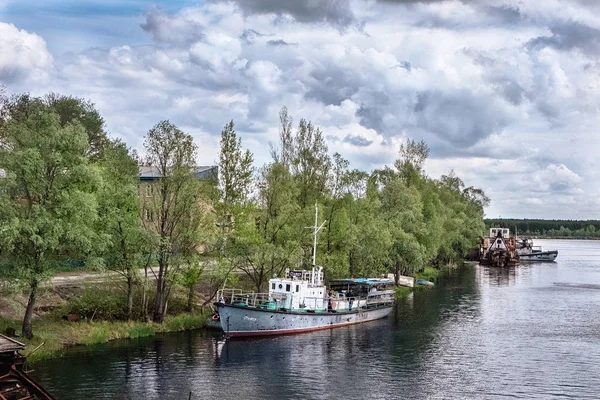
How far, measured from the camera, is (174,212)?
6059 centimetres

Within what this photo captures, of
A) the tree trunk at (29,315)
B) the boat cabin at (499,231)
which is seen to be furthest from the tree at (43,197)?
the boat cabin at (499,231)

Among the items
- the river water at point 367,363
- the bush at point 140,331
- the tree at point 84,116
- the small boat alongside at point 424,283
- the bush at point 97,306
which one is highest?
the tree at point 84,116

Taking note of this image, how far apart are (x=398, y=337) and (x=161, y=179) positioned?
87.0 feet

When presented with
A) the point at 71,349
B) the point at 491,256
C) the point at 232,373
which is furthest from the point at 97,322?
the point at 491,256

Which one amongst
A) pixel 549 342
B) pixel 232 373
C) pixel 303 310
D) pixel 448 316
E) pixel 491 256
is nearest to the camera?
pixel 232 373

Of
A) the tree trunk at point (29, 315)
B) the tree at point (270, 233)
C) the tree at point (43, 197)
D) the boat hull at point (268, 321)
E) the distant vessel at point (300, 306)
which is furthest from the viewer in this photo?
the tree at point (270, 233)

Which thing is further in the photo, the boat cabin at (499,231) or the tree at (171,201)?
the boat cabin at (499,231)

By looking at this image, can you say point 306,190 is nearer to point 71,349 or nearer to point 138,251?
point 138,251

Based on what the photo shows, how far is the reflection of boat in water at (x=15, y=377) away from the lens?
30359mm

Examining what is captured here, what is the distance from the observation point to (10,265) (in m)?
47.5

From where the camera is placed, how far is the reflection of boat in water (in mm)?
30359

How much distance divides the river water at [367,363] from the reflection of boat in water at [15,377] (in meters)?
7.08

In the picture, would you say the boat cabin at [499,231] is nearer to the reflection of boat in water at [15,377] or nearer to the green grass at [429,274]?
the green grass at [429,274]

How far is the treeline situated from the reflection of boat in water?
14974mm
